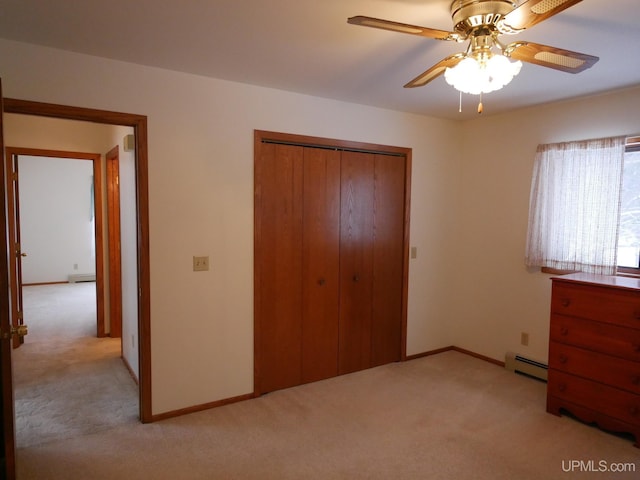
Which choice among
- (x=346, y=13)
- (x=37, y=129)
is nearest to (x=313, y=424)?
(x=346, y=13)

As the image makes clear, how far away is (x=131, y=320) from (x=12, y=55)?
2147 millimetres

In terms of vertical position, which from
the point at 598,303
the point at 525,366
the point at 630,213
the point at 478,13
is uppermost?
the point at 478,13

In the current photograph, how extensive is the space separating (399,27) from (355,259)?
7.36ft

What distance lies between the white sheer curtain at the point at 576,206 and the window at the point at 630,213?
0.10 meters

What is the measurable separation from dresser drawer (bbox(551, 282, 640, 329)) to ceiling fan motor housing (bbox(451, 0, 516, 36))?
1.93 meters

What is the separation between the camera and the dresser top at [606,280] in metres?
2.50

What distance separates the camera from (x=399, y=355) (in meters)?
3.85

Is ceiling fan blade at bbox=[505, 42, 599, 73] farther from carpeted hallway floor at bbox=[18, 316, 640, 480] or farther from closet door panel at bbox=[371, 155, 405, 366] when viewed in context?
carpeted hallway floor at bbox=[18, 316, 640, 480]

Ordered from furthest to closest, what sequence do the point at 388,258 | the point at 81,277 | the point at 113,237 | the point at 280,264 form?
1. the point at 81,277
2. the point at 113,237
3. the point at 388,258
4. the point at 280,264

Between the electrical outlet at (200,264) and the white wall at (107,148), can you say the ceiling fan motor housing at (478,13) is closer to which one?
the electrical outlet at (200,264)

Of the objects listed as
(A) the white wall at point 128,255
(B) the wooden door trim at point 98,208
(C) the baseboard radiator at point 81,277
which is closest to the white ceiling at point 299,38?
(A) the white wall at point 128,255

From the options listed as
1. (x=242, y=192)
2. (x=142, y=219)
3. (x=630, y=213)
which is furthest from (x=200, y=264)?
(x=630, y=213)

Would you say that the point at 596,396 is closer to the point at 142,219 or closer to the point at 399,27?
the point at 399,27

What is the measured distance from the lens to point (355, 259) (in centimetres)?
350
